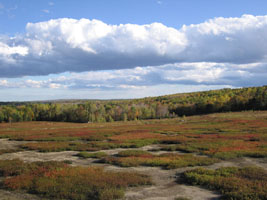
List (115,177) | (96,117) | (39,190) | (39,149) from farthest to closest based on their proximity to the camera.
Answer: (96,117), (39,149), (115,177), (39,190)

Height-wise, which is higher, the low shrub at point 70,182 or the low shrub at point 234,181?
the low shrub at point 234,181

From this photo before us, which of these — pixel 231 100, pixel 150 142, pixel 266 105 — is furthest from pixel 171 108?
pixel 150 142

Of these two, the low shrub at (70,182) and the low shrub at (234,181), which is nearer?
the low shrub at (234,181)

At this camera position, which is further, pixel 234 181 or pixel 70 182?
pixel 70 182

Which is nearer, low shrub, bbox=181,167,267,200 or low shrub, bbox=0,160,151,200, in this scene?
low shrub, bbox=181,167,267,200

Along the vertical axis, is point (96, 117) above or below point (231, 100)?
below

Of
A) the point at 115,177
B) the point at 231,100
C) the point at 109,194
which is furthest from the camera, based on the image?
the point at 231,100

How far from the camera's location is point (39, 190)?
37.6 feet

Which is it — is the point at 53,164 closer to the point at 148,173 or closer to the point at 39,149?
the point at 148,173

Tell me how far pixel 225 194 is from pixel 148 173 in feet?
16.9

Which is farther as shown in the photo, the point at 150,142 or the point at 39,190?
the point at 150,142

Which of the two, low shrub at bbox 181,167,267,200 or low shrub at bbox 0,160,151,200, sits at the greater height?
low shrub at bbox 181,167,267,200

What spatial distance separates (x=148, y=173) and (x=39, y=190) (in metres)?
6.07

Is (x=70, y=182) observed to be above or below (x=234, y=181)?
below
